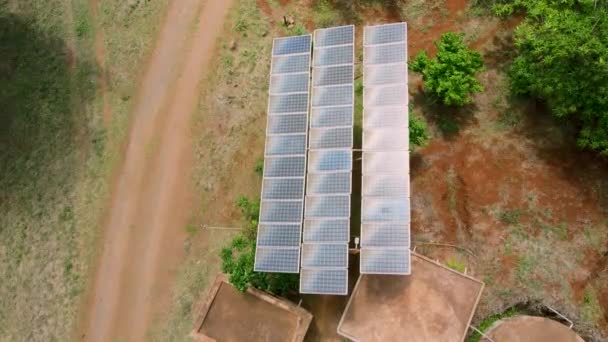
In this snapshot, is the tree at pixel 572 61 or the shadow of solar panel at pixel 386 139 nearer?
the tree at pixel 572 61

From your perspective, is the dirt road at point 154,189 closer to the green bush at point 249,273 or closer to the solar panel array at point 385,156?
the green bush at point 249,273

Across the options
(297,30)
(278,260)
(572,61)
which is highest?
(297,30)

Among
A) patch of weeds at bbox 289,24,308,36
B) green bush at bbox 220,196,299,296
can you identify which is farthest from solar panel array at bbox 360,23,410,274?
patch of weeds at bbox 289,24,308,36

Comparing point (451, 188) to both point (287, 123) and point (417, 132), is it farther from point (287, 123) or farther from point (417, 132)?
point (287, 123)

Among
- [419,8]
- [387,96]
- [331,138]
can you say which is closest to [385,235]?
[331,138]

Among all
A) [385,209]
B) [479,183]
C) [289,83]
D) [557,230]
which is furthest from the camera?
[289,83]

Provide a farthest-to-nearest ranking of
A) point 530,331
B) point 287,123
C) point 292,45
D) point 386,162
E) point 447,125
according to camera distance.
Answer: point 447,125, point 292,45, point 287,123, point 386,162, point 530,331

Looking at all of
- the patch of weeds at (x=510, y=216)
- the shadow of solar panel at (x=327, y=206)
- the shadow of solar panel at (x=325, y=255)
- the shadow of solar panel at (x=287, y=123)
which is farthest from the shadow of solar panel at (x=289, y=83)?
the patch of weeds at (x=510, y=216)
